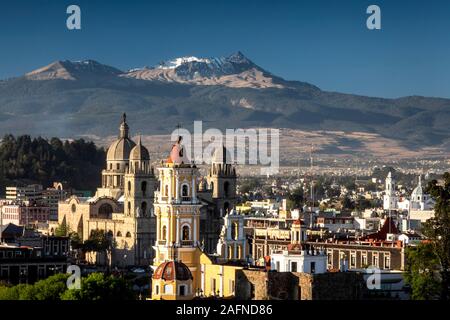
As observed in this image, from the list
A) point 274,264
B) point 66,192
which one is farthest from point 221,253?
point 66,192

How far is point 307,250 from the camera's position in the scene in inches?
2426

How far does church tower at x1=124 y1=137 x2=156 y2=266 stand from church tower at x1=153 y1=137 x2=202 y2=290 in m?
28.4

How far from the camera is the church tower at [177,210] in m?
67.6

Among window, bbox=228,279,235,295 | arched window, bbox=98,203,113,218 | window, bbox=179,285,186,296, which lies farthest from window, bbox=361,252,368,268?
arched window, bbox=98,203,113,218

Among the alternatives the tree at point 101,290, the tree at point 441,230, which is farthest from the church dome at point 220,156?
the tree at point 441,230

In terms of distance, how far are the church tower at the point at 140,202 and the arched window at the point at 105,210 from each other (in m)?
4.74

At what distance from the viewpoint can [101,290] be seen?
59938 mm

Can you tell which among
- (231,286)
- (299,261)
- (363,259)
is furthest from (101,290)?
(363,259)

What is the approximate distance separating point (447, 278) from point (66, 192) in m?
91.9
